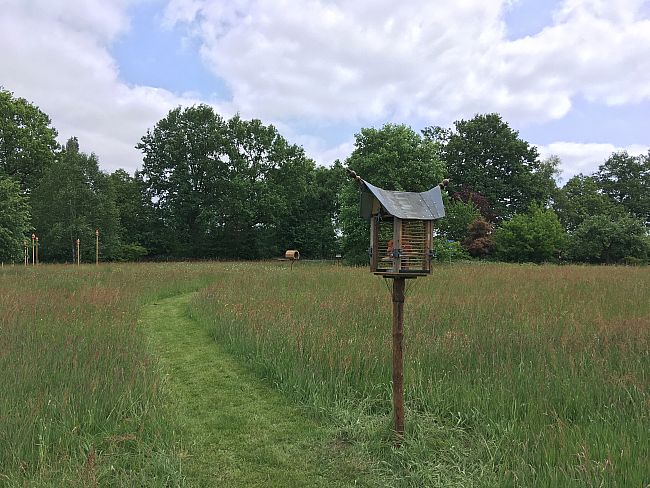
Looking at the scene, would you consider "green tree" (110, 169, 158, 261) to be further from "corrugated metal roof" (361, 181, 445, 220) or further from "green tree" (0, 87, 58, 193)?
"corrugated metal roof" (361, 181, 445, 220)

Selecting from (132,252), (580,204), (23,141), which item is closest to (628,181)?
(580,204)

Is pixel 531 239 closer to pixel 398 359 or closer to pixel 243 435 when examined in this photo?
pixel 398 359

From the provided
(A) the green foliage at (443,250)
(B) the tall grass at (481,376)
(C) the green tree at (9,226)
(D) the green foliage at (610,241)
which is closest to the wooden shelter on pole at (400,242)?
(B) the tall grass at (481,376)

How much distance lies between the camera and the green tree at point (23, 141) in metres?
33.8

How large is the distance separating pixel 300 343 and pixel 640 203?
5241 cm

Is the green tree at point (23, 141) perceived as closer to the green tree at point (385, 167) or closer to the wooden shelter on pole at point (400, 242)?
the green tree at point (385, 167)

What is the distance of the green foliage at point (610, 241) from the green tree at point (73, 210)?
33.4 m

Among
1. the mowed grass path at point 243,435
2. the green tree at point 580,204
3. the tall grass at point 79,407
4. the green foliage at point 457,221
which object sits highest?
the green tree at point 580,204

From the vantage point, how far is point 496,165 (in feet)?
141

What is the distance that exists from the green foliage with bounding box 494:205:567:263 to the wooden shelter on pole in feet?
91.9

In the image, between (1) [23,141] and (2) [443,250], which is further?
(1) [23,141]

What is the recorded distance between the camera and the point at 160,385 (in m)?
4.88

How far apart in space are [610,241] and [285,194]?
81.8ft

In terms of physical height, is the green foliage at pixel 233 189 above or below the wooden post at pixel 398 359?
above
